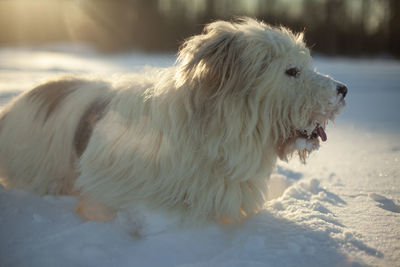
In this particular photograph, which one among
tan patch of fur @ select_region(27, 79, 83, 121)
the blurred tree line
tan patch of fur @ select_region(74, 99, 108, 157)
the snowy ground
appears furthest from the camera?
the blurred tree line

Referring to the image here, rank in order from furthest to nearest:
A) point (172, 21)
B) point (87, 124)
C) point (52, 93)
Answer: point (172, 21) < point (52, 93) < point (87, 124)

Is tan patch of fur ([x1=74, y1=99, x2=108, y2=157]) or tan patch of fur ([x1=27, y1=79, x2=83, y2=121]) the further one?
tan patch of fur ([x1=27, y1=79, x2=83, y2=121])

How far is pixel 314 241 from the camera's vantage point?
174 centimetres

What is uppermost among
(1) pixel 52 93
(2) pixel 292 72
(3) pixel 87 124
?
(2) pixel 292 72

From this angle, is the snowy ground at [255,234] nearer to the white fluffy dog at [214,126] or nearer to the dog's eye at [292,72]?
the white fluffy dog at [214,126]

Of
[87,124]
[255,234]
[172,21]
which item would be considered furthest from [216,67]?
[172,21]

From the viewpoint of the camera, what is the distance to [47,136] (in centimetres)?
242

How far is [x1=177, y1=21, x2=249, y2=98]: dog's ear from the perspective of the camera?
1.79 m

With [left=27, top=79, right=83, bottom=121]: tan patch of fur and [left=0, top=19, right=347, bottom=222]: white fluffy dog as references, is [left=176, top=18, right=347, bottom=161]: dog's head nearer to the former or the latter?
[left=0, top=19, right=347, bottom=222]: white fluffy dog

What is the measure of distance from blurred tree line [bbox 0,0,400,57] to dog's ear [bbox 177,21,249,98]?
21.9 metres

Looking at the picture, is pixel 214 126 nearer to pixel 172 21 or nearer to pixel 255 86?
pixel 255 86

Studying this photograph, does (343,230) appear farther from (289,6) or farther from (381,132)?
(289,6)

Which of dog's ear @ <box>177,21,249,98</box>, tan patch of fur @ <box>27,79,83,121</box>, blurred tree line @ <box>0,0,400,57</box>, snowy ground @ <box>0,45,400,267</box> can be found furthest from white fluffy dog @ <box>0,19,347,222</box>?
blurred tree line @ <box>0,0,400,57</box>

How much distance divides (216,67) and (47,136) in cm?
149
